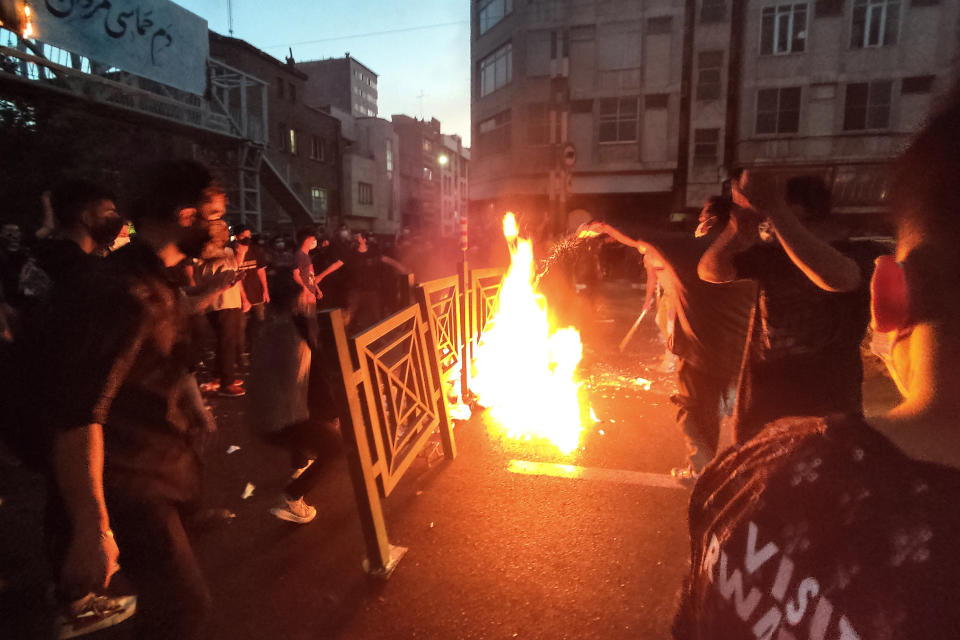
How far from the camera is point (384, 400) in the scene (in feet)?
14.0

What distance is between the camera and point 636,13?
28328mm

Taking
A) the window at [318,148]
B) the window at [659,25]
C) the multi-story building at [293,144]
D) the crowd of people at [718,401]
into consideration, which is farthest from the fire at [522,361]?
the window at [318,148]

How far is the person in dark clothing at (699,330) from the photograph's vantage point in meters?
3.75

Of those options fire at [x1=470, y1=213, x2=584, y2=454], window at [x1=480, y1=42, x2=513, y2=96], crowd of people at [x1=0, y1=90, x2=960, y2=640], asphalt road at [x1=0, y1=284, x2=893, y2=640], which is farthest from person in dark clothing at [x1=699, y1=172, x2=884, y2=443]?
window at [x1=480, y1=42, x2=513, y2=96]

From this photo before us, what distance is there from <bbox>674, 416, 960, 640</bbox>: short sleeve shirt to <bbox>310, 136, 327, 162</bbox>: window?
38951 mm

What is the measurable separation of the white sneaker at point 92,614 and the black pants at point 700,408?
146 inches

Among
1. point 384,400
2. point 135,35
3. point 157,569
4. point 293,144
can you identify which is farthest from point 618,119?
point 157,569

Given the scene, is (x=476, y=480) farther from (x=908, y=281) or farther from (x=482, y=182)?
(x=482, y=182)

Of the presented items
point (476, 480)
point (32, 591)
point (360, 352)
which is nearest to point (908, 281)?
point (360, 352)

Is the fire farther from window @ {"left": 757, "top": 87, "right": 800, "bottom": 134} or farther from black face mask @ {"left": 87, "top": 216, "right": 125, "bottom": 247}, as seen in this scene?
window @ {"left": 757, "top": 87, "right": 800, "bottom": 134}

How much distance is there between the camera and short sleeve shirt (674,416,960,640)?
26.9 inches

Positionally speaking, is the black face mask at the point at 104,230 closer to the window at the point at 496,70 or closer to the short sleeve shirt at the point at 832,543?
the short sleeve shirt at the point at 832,543

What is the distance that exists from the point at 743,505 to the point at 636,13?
33069 mm

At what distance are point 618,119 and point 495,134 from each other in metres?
7.95
